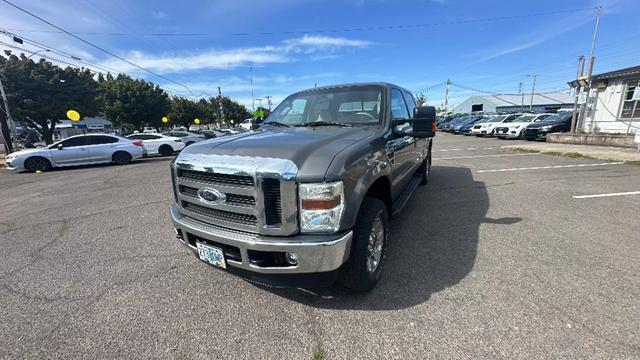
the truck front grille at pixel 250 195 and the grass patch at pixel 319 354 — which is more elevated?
the truck front grille at pixel 250 195

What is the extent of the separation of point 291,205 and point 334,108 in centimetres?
193

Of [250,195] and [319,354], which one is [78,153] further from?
[319,354]

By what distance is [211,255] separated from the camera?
2.22m

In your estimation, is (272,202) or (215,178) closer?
(272,202)

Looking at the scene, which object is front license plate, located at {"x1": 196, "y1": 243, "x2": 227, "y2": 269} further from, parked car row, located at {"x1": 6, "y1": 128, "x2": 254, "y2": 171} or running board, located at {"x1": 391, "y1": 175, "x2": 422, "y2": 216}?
parked car row, located at {"x1": 6, "y1": 128, "x2": 254, "y2": 171}

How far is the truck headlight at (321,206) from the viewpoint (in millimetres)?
1906

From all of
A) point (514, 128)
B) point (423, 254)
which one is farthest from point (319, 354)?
point (514, 128)

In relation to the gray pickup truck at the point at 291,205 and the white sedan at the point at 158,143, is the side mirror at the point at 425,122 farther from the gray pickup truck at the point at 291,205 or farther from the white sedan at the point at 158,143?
the white sedan at the point at 158,143

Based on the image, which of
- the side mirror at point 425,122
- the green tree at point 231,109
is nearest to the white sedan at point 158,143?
the side mirror at point 425,122

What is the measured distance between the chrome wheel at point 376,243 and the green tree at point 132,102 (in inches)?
1379

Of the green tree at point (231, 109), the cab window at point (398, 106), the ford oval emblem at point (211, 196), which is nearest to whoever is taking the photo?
the ford oval emblem at point (211, 196)

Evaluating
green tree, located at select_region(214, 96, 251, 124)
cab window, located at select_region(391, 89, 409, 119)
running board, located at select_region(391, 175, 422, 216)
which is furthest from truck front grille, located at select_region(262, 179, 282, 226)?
green tree, located at select_region(214, 96, 251, 124)

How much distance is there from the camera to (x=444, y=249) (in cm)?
327

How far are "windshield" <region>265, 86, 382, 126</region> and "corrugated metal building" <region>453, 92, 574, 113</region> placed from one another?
6616 cm
